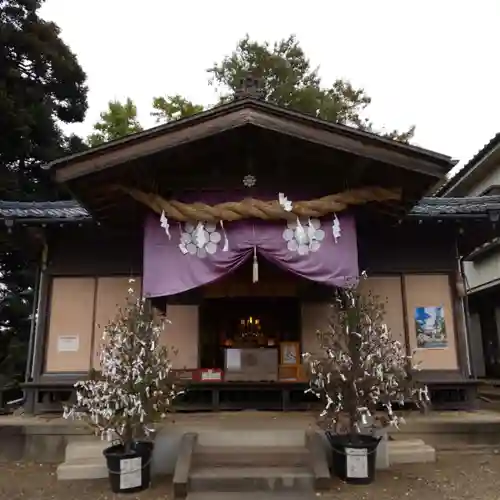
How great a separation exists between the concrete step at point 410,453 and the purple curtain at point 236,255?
213 cm

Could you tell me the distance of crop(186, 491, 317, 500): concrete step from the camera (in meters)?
4.83

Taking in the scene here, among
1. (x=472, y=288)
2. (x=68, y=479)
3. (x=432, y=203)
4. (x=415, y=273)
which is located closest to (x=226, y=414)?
(x=68, y=479)

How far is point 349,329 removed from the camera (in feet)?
18.1

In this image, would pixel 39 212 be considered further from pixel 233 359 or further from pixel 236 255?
pixel 233 359

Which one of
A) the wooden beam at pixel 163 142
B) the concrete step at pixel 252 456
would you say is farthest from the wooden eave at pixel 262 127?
the concrete step at pixel 252 456

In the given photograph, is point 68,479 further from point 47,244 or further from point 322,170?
point 322,170

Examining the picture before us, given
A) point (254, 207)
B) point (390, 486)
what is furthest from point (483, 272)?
point (390, 486)

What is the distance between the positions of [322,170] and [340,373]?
10.8 ft

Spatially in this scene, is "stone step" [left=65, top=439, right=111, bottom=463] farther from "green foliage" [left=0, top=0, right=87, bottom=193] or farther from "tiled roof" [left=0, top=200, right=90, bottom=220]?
"green foliage" [left=0, top=0, right=87, bottom=193]

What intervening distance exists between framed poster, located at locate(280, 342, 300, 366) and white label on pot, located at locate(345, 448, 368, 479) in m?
3.11

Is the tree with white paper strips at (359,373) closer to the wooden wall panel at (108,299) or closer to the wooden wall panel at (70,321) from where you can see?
the wooden wall panel at (108,299)

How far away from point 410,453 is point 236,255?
328 centimetres

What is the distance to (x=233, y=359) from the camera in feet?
26.8

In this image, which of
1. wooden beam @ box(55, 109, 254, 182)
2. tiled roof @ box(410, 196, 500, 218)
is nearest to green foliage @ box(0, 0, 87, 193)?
wooden beam @ box(55, 109, 254, 182)
